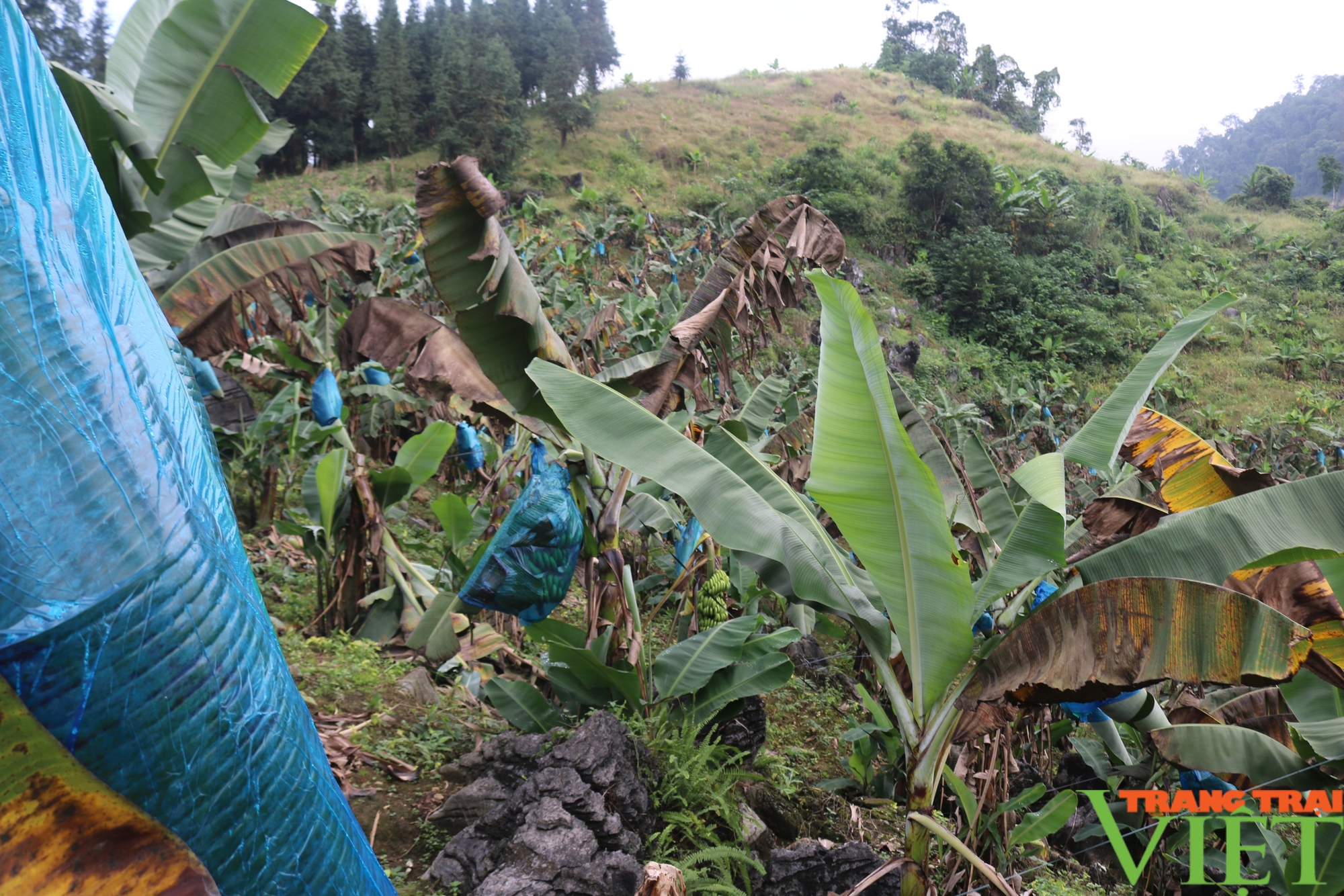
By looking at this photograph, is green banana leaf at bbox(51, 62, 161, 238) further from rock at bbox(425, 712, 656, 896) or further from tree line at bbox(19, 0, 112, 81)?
tree line at bbox(19, 0, 112, 81)

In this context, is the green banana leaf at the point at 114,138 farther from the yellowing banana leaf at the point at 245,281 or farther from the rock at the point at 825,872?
the rock at the point at 825,872

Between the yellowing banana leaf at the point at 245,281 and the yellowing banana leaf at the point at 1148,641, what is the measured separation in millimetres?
3308

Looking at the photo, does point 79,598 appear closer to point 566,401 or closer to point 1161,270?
Answer: point 566,401

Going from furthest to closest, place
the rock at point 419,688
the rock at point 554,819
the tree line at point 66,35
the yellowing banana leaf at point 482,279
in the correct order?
1. the tree line at point 66,35
2. the rock at point 419,688
3. the yellowing banana leaf at point 482,279
4. the rock at point 554,819

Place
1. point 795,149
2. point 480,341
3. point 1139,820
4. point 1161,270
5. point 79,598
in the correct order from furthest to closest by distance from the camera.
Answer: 1. point 795,149
2. point 1161,270
3. point 1139,820
4. point 480,341
5. point 79,598

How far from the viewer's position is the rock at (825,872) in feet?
7.15

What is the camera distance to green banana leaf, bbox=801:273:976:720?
1.92 meters

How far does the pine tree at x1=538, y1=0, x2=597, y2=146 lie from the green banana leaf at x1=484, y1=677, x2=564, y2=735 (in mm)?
29406

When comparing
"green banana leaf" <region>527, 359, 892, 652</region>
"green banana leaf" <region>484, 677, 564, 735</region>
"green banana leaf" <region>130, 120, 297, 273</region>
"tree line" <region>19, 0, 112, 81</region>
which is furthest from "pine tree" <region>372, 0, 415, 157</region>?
"green banana leaf" <region>527, 359, 892, 652</region>

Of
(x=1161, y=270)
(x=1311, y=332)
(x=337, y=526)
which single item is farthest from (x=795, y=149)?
(x=337, y=526)

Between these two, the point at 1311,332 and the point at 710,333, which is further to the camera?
the point at 1311,332

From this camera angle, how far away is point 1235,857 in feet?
7.22

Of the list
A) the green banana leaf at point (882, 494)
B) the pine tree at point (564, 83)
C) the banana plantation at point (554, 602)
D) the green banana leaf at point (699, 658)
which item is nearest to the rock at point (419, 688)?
the banana plantation at point (554, 602)

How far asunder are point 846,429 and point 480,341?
1541 millimetres
